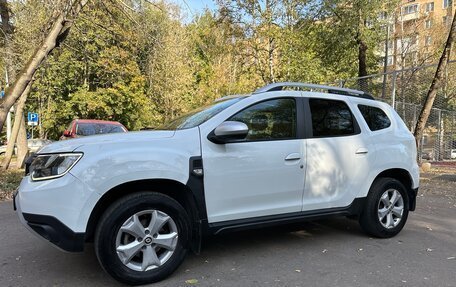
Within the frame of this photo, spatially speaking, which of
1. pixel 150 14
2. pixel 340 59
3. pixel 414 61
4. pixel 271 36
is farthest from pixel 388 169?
pixel 414 61

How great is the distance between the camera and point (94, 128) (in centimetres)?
1402

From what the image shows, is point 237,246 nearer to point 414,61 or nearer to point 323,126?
point 323,126

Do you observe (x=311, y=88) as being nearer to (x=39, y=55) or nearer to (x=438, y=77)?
(x=39, y=55)

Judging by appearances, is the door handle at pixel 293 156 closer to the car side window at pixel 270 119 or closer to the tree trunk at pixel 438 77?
the car side window at pixel 270 119

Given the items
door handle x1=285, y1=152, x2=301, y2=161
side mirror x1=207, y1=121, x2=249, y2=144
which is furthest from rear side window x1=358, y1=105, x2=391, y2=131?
side mirror x1=207, y1=121, x2=249, y2=144

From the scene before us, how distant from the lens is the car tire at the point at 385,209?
5.15 meters

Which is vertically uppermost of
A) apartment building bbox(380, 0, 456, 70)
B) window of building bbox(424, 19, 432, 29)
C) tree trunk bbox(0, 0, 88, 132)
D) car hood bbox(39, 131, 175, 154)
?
window of building bbox(424, 19, 432, 29)

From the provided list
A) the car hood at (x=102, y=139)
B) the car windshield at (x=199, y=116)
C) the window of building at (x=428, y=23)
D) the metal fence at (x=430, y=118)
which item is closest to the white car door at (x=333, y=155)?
the car windshield at (x=199, y=116)

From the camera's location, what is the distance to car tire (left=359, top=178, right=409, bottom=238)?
203 inches

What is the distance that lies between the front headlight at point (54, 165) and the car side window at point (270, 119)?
5.17 ft

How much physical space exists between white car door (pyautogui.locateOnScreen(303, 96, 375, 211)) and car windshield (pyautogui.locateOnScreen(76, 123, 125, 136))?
9.72 m

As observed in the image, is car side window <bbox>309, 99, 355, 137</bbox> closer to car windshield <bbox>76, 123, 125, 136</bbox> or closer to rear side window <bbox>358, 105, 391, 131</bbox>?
rear side window <bbox>358, 105, 391, 131</bbox>

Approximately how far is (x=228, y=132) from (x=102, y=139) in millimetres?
1157

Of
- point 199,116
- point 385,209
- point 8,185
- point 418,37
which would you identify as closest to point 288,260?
point 385,209
